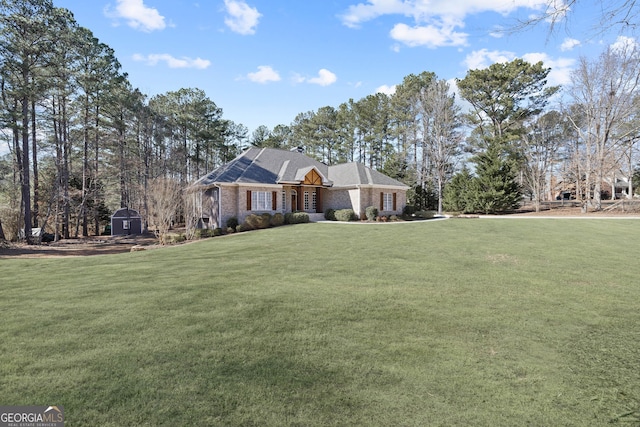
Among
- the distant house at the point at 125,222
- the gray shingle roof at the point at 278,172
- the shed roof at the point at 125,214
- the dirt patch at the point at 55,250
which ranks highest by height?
the gray shingle roof at the point at 278,172

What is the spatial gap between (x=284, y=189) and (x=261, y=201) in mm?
2578

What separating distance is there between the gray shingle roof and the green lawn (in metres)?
Answer: 14.7

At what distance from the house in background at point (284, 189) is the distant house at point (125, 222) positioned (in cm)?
707

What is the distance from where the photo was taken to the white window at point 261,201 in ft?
72.7

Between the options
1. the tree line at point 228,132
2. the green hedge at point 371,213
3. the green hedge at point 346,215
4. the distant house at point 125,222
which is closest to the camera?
the tree line at point 228,132

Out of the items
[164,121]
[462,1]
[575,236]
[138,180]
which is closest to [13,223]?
[138,180]

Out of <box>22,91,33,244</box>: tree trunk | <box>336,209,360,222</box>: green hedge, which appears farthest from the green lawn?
<box>336,209,360,222</box>: green hedge

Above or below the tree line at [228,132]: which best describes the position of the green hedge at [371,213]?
below

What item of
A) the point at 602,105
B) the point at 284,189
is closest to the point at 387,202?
the point at 284,189

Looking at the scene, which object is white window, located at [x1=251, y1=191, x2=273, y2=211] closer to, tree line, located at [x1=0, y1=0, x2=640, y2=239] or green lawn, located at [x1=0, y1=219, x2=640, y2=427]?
tree line, located at [x1=0, y1=0, x2=640, y2=239]

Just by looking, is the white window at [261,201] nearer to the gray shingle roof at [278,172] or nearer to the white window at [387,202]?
the gray shingle roof at [278,172]

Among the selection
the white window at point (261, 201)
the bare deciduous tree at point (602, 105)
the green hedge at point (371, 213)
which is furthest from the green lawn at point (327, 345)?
the bare deciduous tree at point (602, 105)

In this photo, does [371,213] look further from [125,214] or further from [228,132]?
[228,132]

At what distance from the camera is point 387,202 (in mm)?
26344
